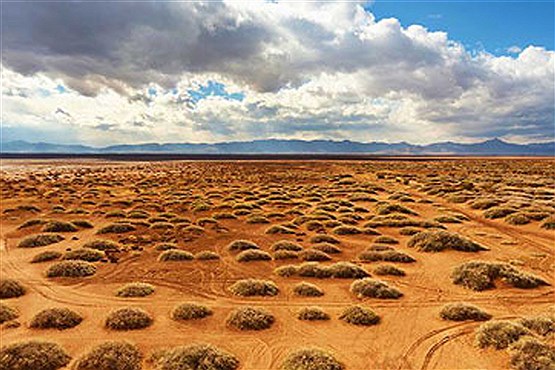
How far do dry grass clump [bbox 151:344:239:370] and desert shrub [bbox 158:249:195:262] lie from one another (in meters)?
11.1

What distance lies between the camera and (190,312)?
51.9 ft

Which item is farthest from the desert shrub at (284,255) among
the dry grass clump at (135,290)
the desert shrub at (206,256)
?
the dry grass clump at (135,290)

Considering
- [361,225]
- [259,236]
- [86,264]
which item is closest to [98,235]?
[86,264]

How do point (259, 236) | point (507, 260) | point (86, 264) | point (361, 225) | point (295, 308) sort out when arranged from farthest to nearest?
point (361, 225), point (259, 236), point (507, 260), point (86, 264), point (295, 308)

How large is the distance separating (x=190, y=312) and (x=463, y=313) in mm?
10276

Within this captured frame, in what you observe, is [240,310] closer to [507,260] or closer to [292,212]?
[507,260]

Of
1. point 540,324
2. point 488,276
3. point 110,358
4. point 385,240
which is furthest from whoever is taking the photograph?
point 385,240

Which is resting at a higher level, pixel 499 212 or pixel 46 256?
pixel 499 212

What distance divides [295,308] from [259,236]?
14045 mm

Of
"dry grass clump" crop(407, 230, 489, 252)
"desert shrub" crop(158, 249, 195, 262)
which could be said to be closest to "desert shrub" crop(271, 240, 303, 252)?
"desert shrub" crop(158, 249, 195, 262)

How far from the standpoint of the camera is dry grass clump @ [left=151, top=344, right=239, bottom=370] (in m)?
12.0

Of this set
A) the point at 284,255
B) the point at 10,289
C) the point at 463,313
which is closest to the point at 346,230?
the point at 284,255

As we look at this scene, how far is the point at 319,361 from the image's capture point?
12.1m

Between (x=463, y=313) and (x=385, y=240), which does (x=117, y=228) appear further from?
(x=463, y=313)
